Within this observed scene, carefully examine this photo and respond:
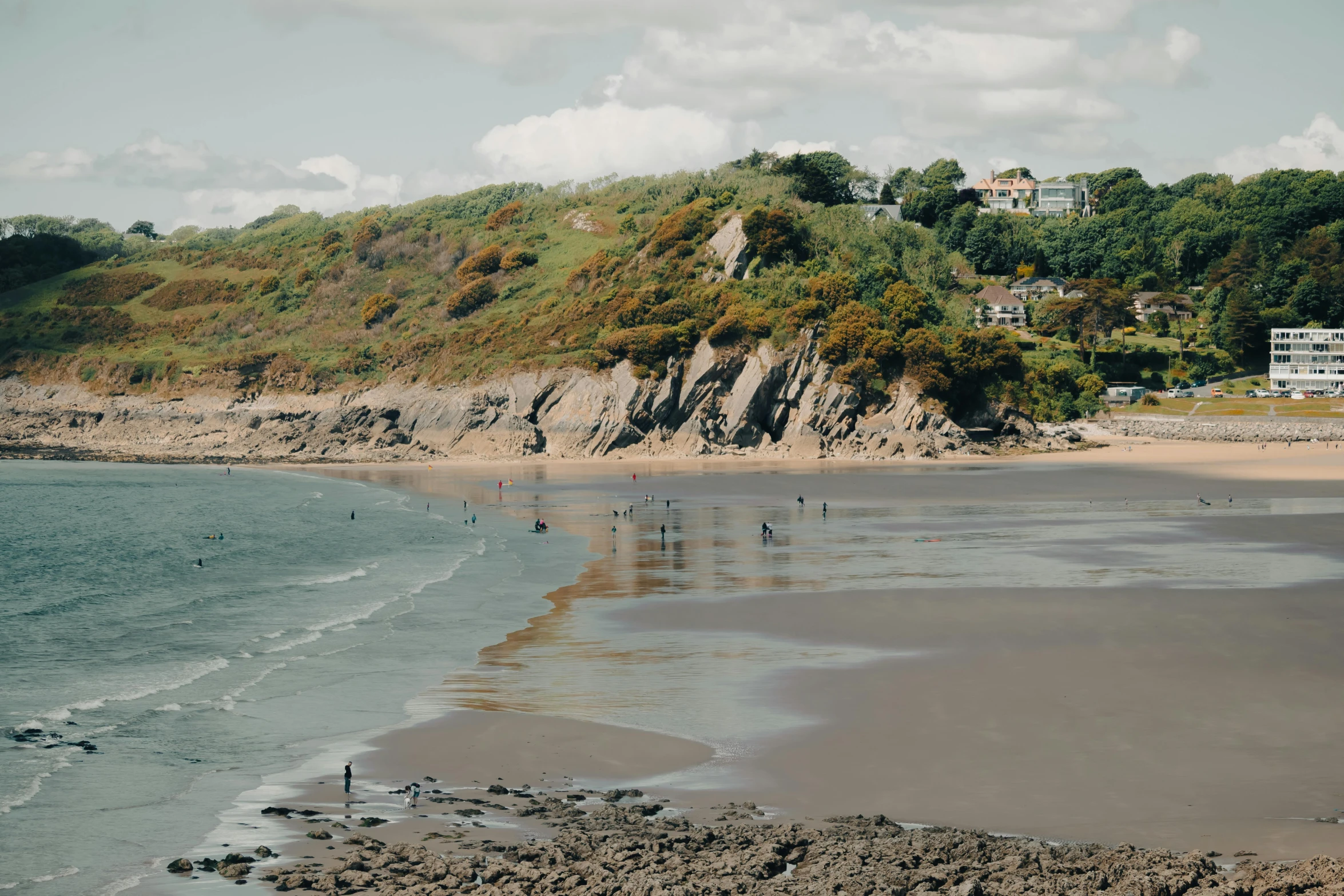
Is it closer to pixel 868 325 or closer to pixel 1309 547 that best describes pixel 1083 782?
pixel 1309 547

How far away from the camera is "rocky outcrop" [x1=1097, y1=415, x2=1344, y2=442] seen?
9612 cm

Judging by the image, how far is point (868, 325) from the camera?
9119 cm

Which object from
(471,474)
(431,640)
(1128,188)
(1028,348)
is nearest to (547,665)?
(431,640)

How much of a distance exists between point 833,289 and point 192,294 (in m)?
89.8

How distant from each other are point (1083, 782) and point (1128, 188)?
6829 inches

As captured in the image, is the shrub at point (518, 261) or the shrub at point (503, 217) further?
the shrub at point (503, 217)

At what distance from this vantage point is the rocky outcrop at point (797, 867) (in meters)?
11.1

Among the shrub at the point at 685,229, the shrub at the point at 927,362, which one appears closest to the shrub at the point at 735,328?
the shrub at the point at 927,362

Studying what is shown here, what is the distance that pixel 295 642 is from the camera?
1041 inches

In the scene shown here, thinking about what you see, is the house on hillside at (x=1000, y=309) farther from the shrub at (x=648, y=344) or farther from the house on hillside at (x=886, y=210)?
the shrub at (x=648, y=344)

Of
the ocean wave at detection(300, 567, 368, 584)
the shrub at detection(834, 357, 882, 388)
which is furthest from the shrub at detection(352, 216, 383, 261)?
the ocean wave at detection(300, 567, 368, 584)

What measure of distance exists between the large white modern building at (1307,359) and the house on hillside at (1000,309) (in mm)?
26334

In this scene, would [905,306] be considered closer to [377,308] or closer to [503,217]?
[377,308]

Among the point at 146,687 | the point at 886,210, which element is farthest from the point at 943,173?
the point at 146,687
